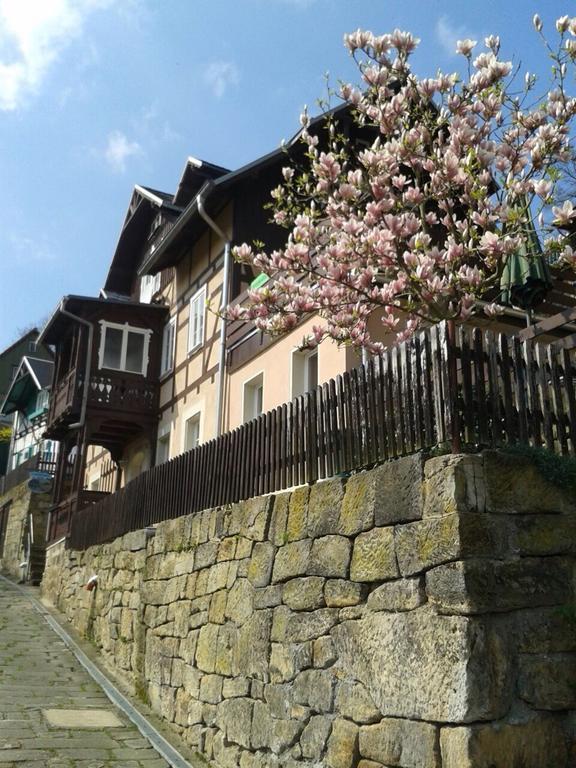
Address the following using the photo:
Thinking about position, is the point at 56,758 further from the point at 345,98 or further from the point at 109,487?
the point at 109,487

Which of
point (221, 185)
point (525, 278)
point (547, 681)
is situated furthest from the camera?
point (221, 185)

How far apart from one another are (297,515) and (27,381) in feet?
103

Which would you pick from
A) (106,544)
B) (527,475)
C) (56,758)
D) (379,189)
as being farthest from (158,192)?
(527,475)

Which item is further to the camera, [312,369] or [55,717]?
[312,369]

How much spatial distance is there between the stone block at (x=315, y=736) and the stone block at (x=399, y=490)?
1365 mm

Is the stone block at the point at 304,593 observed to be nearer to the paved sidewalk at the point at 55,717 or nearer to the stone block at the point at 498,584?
the stone block at the point at 498,584

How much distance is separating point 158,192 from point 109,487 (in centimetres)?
834

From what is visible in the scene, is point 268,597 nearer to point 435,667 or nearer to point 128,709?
point 435,667

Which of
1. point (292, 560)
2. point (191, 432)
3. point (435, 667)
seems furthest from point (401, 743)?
point (191, 432)

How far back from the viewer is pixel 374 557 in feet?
16.0

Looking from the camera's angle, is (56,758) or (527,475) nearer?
(527,475)

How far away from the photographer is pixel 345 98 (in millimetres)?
8180

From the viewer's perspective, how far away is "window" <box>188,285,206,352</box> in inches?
659

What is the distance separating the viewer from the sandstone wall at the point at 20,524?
23.6 m
